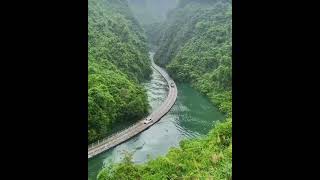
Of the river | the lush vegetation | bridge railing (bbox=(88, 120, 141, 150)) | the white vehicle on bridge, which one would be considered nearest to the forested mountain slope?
the river

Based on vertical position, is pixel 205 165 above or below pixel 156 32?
below

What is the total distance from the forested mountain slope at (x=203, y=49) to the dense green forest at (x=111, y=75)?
2.00 metres

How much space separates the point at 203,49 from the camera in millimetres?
21453

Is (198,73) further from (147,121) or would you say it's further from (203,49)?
(147,121)

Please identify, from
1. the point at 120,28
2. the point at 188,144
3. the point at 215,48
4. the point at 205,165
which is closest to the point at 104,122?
the point at 188,144

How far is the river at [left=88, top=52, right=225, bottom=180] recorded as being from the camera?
1107 cm

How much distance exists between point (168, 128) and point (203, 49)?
29.3 ft

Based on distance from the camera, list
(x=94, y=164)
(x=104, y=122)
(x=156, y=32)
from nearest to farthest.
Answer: (x=94, y=164) → (x=104, y=122) → (x=156, y=32)

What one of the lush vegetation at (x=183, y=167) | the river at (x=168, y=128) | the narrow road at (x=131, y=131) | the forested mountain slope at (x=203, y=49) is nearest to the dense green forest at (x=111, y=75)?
the narrow road at (x=131, y=131)

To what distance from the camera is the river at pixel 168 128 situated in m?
11.1
